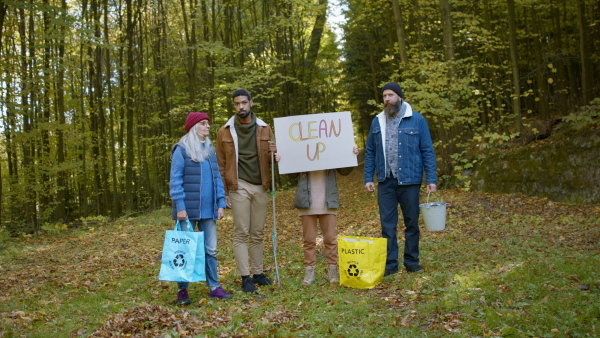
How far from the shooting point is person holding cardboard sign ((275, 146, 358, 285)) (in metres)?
5.61

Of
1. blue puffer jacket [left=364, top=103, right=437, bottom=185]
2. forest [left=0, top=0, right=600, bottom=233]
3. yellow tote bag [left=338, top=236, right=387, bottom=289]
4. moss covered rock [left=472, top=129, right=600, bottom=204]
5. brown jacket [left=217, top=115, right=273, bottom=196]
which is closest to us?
yellow tote bag [left=338, top=236, right=387, bottom=289]

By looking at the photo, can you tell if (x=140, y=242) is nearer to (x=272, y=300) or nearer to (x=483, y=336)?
(x=272, y=300)

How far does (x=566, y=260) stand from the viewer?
5.44 m

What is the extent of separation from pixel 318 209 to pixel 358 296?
3.62 ft

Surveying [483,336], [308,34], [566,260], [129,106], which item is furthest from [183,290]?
[308,34]

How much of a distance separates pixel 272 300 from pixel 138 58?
17.2 m

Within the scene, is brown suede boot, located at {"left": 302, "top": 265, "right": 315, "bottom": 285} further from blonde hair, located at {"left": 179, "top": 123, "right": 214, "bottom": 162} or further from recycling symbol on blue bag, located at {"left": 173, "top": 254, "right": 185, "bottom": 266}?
blonde hair, located at {"left": 179, "top": 123, "right": 214, "bottom": 162}

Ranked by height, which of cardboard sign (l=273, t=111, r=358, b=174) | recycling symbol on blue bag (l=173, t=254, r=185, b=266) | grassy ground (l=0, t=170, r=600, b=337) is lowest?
grassy ground (l=0, t=170, r=600, b=337)

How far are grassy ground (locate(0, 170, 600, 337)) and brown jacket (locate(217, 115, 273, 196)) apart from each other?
130cm

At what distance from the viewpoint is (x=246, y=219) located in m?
5.54

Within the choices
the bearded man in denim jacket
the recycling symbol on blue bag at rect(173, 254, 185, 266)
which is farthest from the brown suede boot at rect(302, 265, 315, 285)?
the recycling symbol on blue bag at rect(173, 254, 185, 266)

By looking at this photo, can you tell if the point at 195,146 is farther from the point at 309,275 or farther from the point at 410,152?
the point at 410,152

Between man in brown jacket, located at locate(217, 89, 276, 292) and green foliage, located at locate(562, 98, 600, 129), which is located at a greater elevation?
green foliage, located at locate(562, 98, 600, 129)

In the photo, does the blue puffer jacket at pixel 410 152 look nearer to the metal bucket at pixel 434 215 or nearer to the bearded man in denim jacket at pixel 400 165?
the bearded man in denim jacket at pixel 400 165
